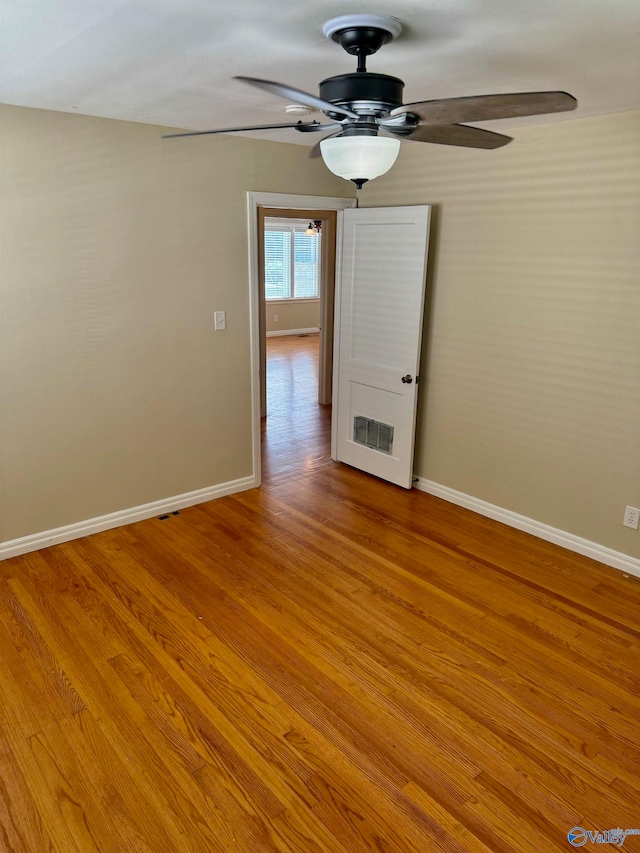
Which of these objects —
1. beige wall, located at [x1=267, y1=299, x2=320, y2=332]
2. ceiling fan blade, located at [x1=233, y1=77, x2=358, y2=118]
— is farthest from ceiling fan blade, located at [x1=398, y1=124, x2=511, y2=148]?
beige wall, located at [x1=267, y1=299, x2=320, y2=332]

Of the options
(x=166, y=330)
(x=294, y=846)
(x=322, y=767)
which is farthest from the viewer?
(x=166, y=330)

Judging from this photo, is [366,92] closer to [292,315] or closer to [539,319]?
→ [539,319]

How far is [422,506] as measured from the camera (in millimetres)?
4160

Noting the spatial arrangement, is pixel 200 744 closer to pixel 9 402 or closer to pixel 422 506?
pixel 9 402

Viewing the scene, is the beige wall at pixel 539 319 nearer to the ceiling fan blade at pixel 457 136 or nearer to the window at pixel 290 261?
the ceiling fan blade at pixel 457 136

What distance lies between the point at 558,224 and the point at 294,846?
3.16 metres

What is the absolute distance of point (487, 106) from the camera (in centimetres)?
158

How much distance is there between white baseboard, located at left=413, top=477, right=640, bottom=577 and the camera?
11.0ft

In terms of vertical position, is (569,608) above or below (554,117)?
below

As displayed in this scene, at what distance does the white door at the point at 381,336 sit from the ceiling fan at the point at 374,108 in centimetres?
208

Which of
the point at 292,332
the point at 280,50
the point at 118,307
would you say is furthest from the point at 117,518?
the point at 292,332

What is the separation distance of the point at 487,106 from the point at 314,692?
217cm

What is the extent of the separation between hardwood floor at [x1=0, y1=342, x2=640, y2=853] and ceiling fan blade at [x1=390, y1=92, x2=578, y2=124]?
6.90 feet

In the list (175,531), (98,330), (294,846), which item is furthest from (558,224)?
(294,846)
